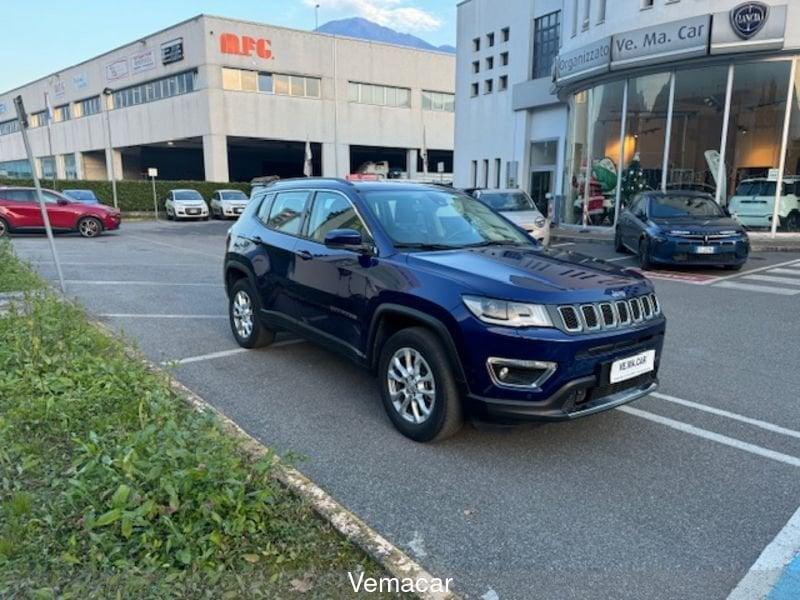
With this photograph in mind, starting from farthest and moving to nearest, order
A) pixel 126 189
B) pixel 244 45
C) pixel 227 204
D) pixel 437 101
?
1. pixel 437 101
2. pixel 244 45
3. pixel 126 189
4. pixel 227 204

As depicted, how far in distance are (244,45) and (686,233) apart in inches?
1436

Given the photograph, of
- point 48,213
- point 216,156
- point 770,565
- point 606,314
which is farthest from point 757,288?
point 216,156

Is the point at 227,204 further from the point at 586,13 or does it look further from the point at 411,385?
the point at 411,385

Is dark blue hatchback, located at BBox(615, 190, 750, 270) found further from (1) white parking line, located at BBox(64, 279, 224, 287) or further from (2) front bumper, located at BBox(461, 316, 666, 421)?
(2) front bumper, located at BBox(461, 316, 666, 421)

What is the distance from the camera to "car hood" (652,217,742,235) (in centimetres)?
1154

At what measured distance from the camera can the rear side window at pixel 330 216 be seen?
4.82 metres

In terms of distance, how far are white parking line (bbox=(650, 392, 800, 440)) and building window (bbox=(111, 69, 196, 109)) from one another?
40.7 meters

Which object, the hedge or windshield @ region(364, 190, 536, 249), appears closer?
windshield @ region(364, 190, 536, 249)

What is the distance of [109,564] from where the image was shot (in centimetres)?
254

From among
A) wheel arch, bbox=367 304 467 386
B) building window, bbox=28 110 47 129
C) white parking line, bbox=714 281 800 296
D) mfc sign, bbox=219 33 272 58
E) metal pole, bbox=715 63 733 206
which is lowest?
white parking line, bbox=714 281 800 296

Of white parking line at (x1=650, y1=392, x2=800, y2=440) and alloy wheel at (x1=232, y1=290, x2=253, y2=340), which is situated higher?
alloy wheel at (x1=232, y1=290, x2=253, y2=340)

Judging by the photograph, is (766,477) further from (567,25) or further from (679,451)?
(567,25)

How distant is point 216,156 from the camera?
134 feet

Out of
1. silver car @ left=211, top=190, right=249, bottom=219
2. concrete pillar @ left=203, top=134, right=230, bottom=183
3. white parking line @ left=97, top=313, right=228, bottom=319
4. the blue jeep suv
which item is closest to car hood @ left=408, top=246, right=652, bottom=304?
the blue jeep suv
